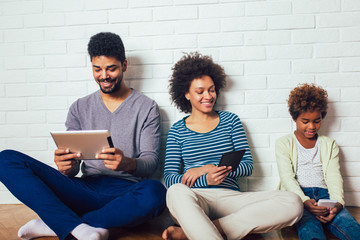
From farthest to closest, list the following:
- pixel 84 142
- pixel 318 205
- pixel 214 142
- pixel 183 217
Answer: pixel 214 142 < pixel 318 205 < pixel 84 142 < pixel 183 217

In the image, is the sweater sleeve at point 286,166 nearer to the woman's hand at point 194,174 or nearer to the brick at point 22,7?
the woman's hand at point 194,174

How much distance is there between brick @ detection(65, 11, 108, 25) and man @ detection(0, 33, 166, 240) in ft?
1.10

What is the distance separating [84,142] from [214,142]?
771 mm

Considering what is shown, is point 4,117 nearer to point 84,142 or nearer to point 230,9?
point 84,142

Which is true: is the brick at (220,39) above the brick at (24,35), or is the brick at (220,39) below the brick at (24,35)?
below

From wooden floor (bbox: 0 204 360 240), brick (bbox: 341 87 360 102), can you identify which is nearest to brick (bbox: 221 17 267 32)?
brick (bbox: 341 87 360 102)

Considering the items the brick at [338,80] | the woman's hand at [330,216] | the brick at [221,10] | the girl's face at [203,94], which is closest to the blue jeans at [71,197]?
the girl's face at [203,94]

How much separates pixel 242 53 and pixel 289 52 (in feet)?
1.06

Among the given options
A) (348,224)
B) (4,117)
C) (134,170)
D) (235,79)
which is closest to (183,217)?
(134,170)

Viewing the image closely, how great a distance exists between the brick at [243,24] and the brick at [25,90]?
4.62 ft

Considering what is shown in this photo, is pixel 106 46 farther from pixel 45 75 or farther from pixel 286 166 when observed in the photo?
pixel 286 166

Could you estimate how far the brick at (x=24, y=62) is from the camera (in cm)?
218

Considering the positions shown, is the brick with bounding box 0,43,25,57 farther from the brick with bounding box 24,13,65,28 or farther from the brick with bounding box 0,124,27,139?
the brick with bounding box 0,124,27,139

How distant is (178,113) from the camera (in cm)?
213
